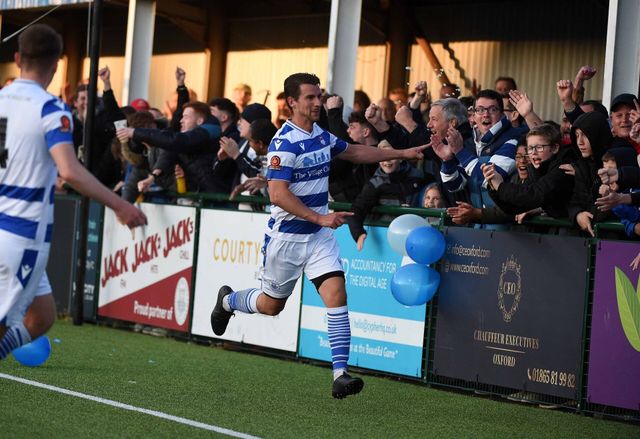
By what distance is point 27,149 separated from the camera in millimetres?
6133

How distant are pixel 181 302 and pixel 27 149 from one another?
21.0 ft

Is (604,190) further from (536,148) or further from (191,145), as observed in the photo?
(191,145)

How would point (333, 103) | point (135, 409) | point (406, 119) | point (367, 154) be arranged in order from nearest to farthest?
point (135, 409) → point (367, 154) → point (406, 119) → point (333, 103)

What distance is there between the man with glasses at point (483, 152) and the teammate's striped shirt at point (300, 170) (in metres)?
1.26

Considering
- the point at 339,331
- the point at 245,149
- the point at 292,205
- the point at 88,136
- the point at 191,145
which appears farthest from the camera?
the point at 88,136

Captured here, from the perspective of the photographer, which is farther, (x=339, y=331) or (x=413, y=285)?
(x=413, y=285)

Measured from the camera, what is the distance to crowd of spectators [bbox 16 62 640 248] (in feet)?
28.3

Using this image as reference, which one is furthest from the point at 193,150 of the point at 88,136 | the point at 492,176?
the point at 492,176

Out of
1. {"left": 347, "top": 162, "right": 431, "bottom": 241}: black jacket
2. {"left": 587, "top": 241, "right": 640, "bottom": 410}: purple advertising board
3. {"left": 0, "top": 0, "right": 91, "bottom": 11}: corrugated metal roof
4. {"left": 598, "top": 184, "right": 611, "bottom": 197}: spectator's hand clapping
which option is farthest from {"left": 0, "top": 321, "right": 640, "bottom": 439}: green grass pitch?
{"left": 0, "top": 0, "right": 91, "bottom": 11}: corrugated metal roof

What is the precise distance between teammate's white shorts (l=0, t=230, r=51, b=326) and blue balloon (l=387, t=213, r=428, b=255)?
3938 millimetres

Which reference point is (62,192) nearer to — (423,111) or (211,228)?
(211,228)

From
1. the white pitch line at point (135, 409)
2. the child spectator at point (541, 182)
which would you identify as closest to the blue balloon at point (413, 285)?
the child spectator at point (541, 182)

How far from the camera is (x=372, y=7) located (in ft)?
61.4

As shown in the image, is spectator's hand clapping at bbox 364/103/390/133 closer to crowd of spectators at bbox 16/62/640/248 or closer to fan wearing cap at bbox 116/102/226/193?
crowd of spectators at bbox 16/62/640/248
